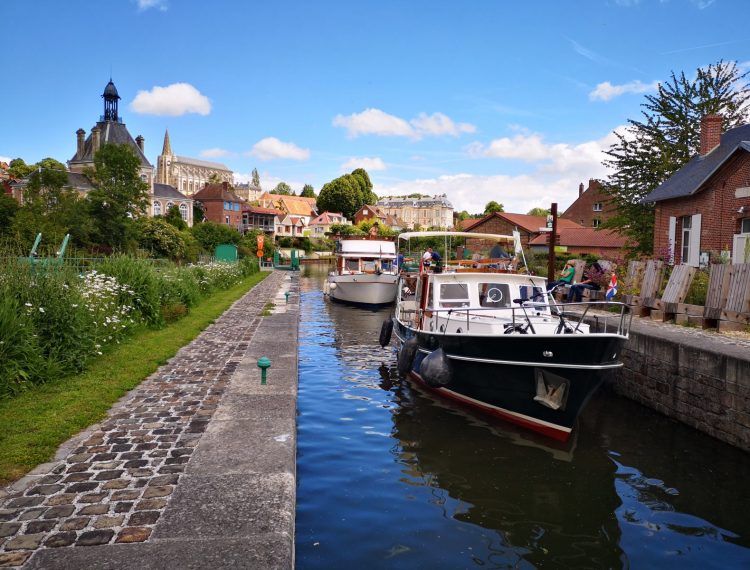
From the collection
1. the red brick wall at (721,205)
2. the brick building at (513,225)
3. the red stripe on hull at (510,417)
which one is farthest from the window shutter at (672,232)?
Answer: the brick building at (513,225)

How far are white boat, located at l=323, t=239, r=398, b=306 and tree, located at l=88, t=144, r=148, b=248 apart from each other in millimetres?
21776

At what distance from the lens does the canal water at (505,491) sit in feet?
19.2

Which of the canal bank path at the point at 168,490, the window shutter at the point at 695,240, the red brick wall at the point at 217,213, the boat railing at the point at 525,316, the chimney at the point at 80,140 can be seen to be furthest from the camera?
the red brick wall at the point at 217,213

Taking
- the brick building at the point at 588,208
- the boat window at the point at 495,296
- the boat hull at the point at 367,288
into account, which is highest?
the brick building at the point at 588,208

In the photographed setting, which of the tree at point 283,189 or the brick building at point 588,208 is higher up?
the tree at point 283,189

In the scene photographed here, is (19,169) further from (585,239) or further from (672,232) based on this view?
(672,232)

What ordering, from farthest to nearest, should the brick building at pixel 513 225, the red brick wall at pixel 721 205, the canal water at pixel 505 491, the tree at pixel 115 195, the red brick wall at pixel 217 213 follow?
the red brick wall at pixel 217 213 < the brick building at pixel 513 225 < the tree at pixel 115 195 < the red brick wall at pixel 721 205 < the canal water at pixel 505 491

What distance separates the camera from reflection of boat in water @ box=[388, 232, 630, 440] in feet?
27.7

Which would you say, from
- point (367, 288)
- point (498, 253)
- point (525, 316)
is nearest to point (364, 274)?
point (367, 288)

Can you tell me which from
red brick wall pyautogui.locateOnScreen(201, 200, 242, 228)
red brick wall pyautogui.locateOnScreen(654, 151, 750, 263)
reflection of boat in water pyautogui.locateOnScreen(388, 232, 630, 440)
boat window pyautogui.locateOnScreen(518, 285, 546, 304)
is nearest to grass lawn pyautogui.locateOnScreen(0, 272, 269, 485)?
reflection of boat in water pyautogui.locateOnScreen(388, 232, 630, 440)

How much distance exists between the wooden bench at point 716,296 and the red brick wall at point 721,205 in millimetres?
8754

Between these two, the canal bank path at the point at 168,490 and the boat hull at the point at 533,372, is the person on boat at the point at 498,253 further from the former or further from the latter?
the canal bank path at the point at 168,490

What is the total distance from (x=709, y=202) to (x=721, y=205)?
0.64 m

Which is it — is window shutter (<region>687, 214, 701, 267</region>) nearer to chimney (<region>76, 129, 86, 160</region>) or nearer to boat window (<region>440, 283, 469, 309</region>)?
boat window (<region>440, 283, 469, 309</region>)
